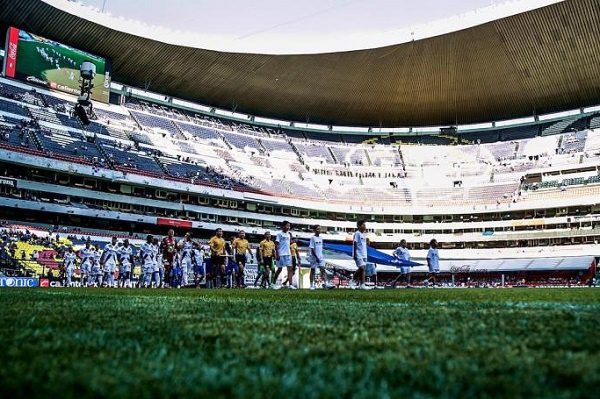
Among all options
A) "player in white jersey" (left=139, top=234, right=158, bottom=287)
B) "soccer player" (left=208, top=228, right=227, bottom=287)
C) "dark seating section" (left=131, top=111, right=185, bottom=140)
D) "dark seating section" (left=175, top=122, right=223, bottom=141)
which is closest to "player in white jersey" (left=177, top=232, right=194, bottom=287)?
"player in white jersey" (left=139, top=234, right=158, bottom=287)

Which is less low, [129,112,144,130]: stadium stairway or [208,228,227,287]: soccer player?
[129,112,144,130]: stadium stairway

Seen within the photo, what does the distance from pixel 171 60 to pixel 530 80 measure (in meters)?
34.3

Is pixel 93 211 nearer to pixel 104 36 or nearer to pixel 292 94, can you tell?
pixel 104 36

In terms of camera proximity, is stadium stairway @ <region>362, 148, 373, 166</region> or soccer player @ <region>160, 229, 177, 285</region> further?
stadium stairway @ <region>362, 148, 373, 166</region>

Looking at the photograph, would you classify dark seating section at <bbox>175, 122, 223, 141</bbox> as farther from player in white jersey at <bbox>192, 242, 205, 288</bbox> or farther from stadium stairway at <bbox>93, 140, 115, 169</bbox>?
player in white jersey at <bbox>192, 242, 205, 288</bbox>

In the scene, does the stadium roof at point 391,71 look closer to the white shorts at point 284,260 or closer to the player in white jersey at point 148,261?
the player in white jersey at point 148,261

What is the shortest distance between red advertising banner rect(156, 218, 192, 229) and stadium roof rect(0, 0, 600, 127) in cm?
1559

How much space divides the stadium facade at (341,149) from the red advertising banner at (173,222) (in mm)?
177

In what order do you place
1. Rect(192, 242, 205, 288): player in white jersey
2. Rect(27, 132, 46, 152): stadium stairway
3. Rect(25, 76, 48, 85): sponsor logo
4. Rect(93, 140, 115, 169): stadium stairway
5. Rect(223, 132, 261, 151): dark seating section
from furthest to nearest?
Rect(223, 132, 261, 151): dark seating section → Rect(93, 140, 115, 169): stadium stairway → Rect(25, 76, 48, 85): sponsor logo → Rect(27, 132, 46, 152): stadium stairway → Rect(192, 242, 205, 288): player in white jersey

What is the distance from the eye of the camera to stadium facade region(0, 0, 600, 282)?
4106 cm

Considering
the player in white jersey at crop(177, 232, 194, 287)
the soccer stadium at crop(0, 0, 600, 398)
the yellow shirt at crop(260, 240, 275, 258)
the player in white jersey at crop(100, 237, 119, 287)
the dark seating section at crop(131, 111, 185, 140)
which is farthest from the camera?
the dark seating section at crop(131, 111, 185, 140)

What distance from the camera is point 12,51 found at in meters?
40.3

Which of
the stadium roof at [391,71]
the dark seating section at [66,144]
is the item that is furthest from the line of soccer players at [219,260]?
the stadium roof at [391,71]

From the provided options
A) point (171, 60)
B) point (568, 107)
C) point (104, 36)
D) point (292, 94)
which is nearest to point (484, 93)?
point (568, 107)
